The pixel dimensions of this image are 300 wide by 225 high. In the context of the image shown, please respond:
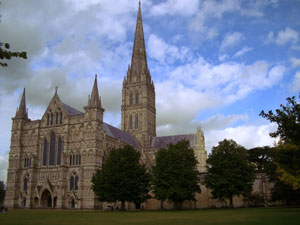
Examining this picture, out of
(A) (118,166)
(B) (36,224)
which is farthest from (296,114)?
(A) (118,166)

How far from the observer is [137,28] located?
363ft

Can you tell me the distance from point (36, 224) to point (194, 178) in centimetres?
3303

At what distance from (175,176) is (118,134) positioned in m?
36.4

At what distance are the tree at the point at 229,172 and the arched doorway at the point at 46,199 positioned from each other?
3410 centimetres

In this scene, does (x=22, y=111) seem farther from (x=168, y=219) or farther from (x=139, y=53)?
(x=168, y=219)

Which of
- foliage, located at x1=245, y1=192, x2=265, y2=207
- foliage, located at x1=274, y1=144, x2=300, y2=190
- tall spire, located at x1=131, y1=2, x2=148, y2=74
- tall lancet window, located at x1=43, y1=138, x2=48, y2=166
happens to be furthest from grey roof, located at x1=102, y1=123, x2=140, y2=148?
foliage, located at x1=274, y1=144, x2=300, y2=190

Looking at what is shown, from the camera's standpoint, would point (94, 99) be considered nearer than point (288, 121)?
No

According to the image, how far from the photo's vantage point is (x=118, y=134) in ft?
283

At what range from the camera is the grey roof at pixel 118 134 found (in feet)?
261

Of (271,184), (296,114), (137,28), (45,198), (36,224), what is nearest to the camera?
(36,224)

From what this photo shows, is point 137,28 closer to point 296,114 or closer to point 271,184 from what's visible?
point 271,184

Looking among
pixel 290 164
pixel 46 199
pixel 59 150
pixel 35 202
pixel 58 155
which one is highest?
pixel 59 150

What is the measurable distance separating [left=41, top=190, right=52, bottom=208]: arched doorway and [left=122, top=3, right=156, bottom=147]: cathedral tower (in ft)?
Answer: 113

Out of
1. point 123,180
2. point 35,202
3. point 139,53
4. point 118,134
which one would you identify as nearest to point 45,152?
point 35,202
